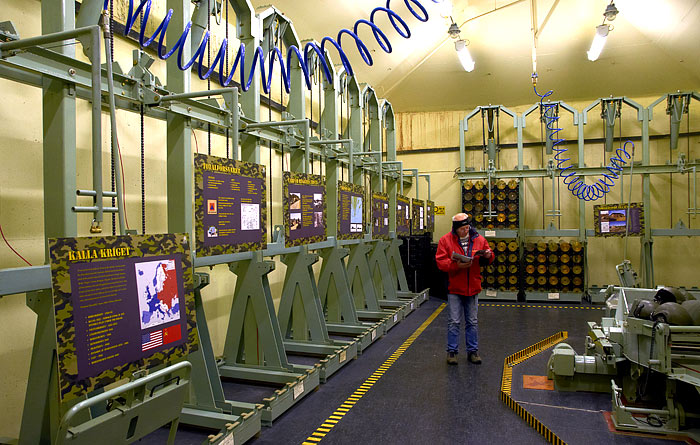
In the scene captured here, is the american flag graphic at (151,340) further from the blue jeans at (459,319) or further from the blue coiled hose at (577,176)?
the blue coiled hose at (577,176)

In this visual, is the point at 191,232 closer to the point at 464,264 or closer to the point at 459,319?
the point at 464,264

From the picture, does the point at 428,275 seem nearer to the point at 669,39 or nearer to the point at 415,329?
the point at 415,329

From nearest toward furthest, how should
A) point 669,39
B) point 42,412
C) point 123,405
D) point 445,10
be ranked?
point 123,405
point 42,412
point 445,10
point 669,39

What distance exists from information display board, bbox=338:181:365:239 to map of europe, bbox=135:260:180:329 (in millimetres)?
3445

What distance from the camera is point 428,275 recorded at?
1017 centimetres

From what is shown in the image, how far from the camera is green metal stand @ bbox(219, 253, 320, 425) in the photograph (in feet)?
13.7

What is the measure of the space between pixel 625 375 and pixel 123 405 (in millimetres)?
3962

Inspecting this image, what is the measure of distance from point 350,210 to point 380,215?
4.98ft

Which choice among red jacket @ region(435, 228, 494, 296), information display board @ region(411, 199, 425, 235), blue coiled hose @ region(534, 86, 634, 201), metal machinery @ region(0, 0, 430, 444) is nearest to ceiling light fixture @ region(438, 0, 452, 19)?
metal machinery @ region(0, 0, 430, 444)

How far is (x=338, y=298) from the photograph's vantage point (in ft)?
20.8

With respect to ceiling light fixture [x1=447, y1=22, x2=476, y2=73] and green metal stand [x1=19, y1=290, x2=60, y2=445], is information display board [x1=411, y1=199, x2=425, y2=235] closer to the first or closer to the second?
ceiling light fixture [x1=447, y1=22, x2=476, y2=73]

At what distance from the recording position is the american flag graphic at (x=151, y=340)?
7.84 feet

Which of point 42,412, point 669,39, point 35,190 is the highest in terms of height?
point 669,39

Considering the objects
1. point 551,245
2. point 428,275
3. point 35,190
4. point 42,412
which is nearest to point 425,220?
point 428,275
